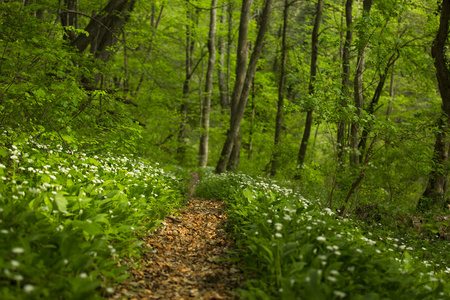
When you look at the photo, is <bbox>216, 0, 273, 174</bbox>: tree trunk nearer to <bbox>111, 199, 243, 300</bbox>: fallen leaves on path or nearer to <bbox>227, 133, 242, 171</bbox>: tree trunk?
<bbox>227, 133, 242, 171</bbox>: tree trunk

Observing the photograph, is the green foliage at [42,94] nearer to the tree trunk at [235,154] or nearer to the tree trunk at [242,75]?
the tree trunk at [242,75]

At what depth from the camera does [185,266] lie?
13.1 ft

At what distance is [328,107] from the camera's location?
5812 millimetres

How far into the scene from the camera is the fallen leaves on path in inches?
126

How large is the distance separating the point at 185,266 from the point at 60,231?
1.64 m

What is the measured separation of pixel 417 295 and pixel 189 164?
1461 centimetres

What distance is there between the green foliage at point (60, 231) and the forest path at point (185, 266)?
8.6 inches

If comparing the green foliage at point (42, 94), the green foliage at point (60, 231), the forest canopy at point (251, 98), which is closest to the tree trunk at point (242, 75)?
the forest canopy at point (251, 98)

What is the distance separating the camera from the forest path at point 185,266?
319cm

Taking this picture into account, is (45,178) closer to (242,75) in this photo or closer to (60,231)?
(60,231)

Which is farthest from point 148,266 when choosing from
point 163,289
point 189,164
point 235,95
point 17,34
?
point 189,164

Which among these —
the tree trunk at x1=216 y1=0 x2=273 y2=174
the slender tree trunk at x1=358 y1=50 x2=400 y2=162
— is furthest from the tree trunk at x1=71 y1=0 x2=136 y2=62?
the slender tree trunk at x1=358 y1=50 x2=400 y2=162

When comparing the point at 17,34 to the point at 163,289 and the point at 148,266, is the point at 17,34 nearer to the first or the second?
the point at 148,266

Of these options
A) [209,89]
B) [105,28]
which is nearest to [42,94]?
[105,28]
